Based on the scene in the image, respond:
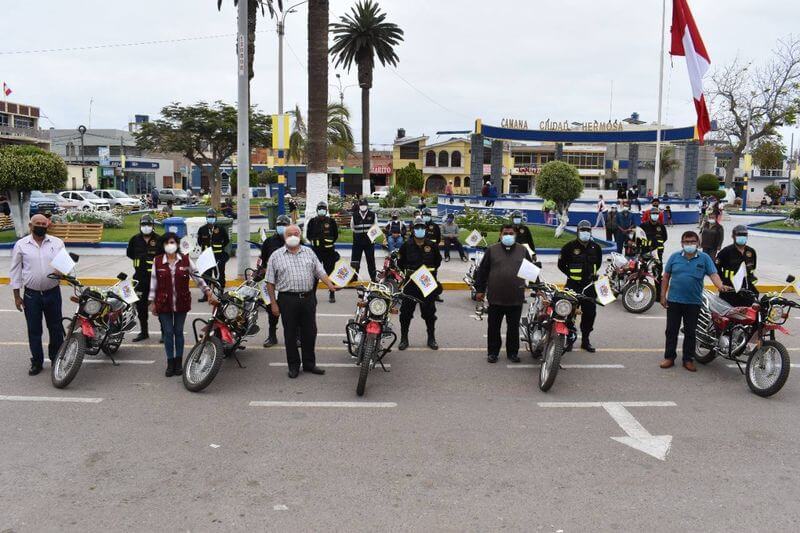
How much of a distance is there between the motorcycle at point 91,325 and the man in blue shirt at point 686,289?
21.8 feet

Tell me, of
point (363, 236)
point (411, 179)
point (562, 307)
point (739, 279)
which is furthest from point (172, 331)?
point (411, 179)

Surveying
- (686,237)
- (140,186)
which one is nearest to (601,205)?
(686,237)

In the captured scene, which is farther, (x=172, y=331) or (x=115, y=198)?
(x=115, y=198)

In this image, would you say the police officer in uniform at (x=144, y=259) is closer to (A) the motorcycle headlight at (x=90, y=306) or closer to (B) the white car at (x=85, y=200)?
(A) the motorcycle headlight at (x=90, y=306)

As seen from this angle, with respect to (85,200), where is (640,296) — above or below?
below

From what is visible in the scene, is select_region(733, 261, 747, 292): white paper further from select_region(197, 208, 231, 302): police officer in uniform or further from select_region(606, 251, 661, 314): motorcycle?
select_region(197, 208, 231, 302): police officer in uniform

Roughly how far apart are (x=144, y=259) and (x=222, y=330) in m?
2.73

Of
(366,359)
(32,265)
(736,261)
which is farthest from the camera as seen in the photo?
(736,261)

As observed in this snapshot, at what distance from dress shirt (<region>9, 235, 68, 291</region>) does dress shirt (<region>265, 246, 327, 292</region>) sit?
2452mm

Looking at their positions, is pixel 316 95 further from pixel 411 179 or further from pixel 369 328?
pixel 411 179

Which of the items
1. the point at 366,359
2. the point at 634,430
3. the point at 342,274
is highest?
the point at 342,274

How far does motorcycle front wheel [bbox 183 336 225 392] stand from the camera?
7.21 meters

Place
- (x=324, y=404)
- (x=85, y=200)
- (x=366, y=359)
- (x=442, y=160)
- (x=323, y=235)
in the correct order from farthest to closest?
(x=442, y=160) < (x=85, y=200) < (x=323, y=235) < (x=366, y=359) < (x=324, y=404)

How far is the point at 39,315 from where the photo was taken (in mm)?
7734
